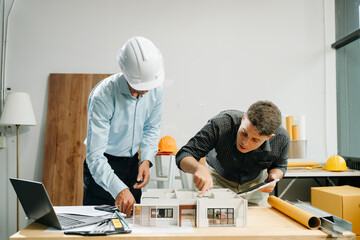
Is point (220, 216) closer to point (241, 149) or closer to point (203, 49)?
point (241, 149)

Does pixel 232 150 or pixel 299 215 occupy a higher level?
pixel 232 150

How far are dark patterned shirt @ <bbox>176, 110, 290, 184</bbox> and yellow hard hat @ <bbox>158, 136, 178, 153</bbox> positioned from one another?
1141 mm

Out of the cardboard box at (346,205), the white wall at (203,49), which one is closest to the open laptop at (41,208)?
the cardboard box at (346,205)

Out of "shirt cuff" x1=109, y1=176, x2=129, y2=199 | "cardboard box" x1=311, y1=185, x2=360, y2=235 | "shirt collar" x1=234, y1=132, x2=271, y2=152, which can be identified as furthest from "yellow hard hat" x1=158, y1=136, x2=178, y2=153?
"shirt cuff" x1=109, y1=176, x2=129, y2=199

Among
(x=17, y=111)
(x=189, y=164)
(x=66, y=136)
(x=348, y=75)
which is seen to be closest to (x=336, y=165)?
(x=348, y=75)

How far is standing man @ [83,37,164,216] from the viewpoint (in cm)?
156

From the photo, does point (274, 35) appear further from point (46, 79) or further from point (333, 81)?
point (46, 79)

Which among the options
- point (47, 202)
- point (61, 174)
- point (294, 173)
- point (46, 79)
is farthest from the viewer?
point (46, 79)

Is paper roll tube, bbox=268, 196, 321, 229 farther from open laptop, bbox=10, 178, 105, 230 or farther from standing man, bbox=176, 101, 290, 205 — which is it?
open laptop, bbox=10, 178, 105, 230

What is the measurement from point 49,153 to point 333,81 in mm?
3316

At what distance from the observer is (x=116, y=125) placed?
5.82 feet

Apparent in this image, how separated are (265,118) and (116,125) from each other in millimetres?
844

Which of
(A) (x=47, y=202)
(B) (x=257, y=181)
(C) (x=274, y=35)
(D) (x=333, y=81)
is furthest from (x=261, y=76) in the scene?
(A) (x=47, y=202)

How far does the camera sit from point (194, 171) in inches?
63.2
